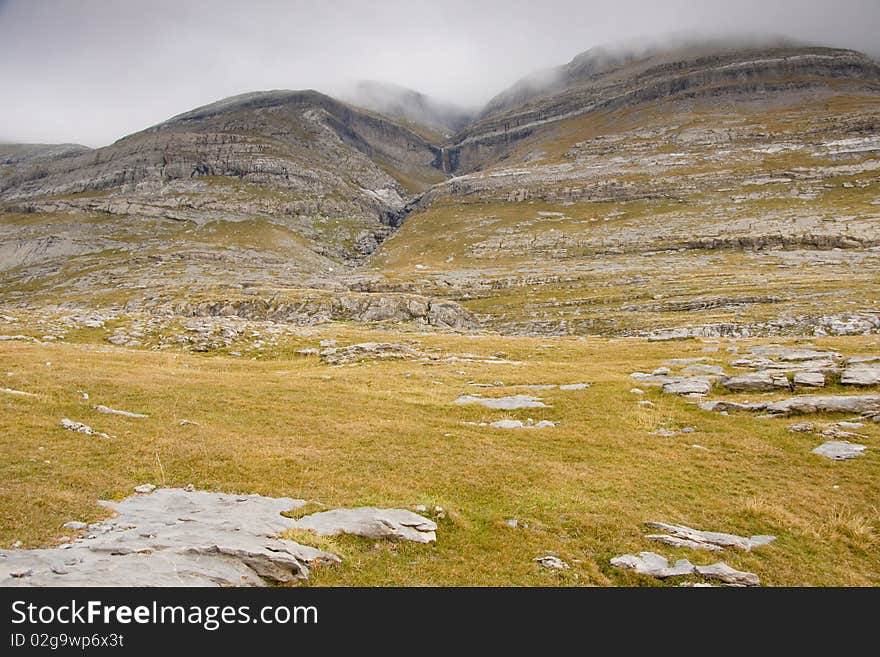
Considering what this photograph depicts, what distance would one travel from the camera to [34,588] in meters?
8.54

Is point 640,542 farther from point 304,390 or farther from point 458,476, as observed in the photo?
point 304,390

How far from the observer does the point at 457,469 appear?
18.9 m

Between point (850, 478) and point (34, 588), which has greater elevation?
point (34, 588)

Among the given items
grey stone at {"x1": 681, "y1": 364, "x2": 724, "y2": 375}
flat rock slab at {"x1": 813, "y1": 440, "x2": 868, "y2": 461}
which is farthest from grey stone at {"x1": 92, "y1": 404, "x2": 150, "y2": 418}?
grey stone at {"x1": 681, "y1": 364, "x2": 724, "y2": 375}

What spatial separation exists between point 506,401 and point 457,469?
39.4ft

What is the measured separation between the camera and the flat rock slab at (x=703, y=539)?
528 inches

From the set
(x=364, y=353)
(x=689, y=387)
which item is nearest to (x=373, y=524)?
(x=689, y=387)

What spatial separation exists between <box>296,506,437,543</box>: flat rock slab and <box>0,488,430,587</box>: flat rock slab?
1.21 feet

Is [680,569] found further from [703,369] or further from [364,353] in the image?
[364,353]

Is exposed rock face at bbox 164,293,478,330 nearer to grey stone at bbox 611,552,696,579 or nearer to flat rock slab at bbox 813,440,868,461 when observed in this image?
flat rock slab at bbox 813,440,868,461

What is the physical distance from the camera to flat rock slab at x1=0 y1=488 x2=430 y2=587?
9.16 metres

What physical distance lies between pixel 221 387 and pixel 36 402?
30.9 ft
